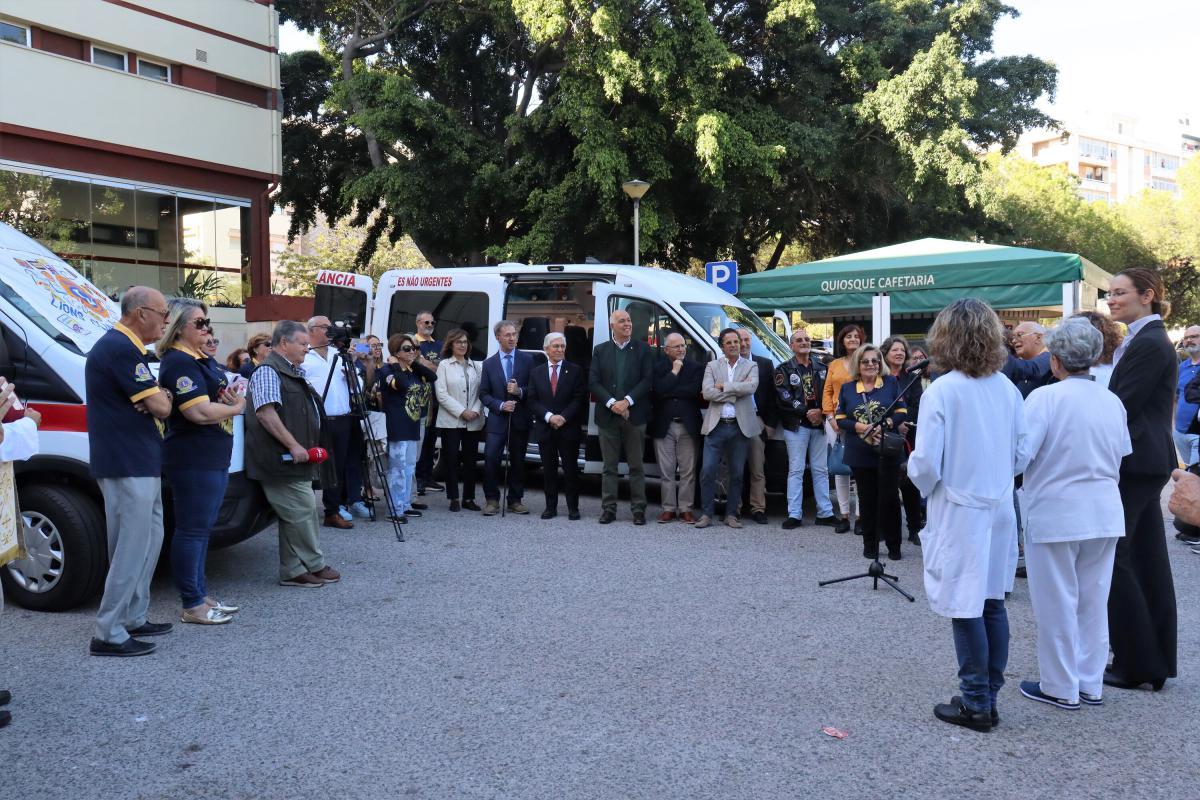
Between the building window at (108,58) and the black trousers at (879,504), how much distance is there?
18.9 metres

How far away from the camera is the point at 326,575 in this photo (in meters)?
6.85

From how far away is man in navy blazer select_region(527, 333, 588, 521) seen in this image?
31.3 feet

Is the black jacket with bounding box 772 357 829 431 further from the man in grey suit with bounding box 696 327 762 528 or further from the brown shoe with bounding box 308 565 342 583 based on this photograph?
the brown shoe with bounding box 308 565 342 583

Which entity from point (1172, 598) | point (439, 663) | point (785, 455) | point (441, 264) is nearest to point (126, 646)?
point (439, 663)

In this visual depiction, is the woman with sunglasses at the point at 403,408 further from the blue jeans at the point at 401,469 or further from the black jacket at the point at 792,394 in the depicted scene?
the black jacket at the point at 792,394

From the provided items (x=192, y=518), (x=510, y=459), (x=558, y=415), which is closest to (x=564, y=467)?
(x=558, y=415)

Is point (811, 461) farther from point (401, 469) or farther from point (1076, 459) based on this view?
point (1076, 459)

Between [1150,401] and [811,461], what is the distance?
186 inches

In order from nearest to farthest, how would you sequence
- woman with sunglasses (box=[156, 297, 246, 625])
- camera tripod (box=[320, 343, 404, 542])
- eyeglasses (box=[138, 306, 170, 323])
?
eyeglasses (box=[138, 306, 170, 323]) < woman with sunglasses (box=[156, 297, 246, 625]) < camera tripod (box=[320, 343, 404, 542])

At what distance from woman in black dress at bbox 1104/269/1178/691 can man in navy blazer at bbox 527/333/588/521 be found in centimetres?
553

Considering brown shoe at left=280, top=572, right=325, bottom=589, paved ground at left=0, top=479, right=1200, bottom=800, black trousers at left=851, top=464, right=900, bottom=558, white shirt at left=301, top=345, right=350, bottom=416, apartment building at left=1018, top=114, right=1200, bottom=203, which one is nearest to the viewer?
paved ground at left=0, top=479, right=1200, bottom=800

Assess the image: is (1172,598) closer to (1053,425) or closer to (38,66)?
(1053,425)

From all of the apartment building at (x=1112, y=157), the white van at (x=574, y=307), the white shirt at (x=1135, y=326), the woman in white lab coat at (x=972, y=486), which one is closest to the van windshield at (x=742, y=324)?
the white van at (x=574, y=307)

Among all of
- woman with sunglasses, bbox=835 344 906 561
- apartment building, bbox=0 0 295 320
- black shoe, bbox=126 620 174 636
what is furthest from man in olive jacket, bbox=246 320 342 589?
apartment building, bbox=0 0 295 320
